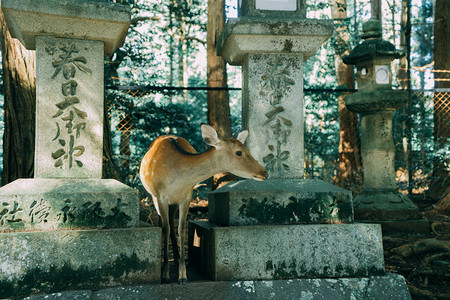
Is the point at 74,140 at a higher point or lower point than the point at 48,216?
higher

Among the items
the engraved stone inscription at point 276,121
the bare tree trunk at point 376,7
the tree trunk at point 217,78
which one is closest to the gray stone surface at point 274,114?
the engraved stone inscription at point 276,121

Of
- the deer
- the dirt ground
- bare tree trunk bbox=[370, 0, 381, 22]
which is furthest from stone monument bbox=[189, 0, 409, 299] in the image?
bare tree trunk bbox=[370, 0, 381, 22]

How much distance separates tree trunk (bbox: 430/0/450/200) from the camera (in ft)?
31.3

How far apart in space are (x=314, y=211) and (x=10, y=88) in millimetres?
4064

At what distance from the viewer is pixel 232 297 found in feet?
10.5

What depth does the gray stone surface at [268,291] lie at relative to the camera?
9.93 ft

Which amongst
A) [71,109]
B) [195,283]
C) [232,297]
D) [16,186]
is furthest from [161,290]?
[71,109]

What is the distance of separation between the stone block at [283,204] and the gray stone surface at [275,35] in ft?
4.07

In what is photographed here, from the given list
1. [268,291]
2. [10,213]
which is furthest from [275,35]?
[10,213]

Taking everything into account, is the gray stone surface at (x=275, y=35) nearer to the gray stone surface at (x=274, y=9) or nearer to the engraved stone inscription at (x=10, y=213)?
the gray stone surface at (x=274, y=9)

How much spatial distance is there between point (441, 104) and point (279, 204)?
7576 millimetres

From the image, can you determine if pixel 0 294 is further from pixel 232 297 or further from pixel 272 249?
pixel 272 249

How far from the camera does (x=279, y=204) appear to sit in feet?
11.9

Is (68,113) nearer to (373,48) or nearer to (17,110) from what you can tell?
(17,110)
